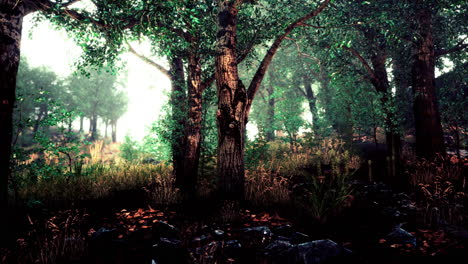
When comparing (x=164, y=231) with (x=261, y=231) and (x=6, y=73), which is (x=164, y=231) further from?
(x=6, y=73)

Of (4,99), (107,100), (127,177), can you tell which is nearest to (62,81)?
(107,100)

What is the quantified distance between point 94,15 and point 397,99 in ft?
33.3

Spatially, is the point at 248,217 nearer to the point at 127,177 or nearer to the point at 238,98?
the point at 238,98

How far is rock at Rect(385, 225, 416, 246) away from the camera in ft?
9.83

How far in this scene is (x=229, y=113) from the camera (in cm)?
472

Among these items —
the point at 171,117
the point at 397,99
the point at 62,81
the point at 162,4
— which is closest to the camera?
the point at 162,4

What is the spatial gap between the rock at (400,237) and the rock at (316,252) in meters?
0.86

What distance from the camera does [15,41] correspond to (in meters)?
3.32

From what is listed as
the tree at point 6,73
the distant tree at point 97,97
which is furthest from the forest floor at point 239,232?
the distant tree at point 97,97

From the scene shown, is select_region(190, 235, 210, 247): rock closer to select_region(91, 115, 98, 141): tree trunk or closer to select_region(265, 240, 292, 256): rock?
select_region(265, 240, 292, 256): rock

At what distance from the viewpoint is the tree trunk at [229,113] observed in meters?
4.74

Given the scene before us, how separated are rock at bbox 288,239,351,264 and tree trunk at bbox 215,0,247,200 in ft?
7.07

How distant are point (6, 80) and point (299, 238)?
4.82 m

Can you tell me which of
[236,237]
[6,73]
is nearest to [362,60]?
[236,237]
